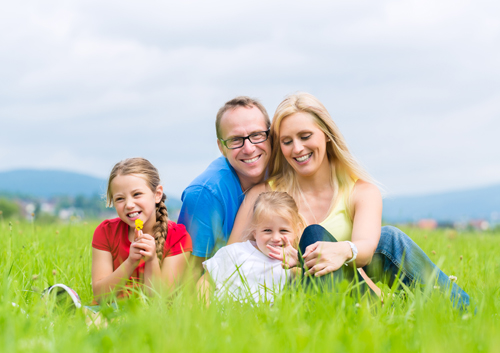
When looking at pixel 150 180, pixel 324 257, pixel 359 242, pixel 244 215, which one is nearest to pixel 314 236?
pixel 324 257

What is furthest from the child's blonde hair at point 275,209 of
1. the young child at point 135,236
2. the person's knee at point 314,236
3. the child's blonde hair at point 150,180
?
the child's blonde hair at point 150,180

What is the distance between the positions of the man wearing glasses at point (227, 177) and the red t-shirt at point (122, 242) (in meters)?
0.14

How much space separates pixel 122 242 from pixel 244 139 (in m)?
1.37

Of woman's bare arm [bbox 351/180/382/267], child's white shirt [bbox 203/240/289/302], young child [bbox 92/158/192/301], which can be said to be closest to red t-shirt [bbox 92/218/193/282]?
young child [bbox 92/158/192/301]

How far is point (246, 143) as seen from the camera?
414cm

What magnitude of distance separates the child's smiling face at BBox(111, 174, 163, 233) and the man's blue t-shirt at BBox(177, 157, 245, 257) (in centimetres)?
42

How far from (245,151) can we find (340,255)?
134cm

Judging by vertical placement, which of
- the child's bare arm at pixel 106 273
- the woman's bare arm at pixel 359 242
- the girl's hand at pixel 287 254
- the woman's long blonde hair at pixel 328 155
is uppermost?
the woman's long blonde hair at pixel 328 155

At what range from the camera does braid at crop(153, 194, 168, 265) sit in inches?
146

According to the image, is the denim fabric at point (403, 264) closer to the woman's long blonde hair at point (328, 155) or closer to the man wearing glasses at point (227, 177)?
the woman's long blonde hair at point (328, 155)

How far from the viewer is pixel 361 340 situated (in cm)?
212

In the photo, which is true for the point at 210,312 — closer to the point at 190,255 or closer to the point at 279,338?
the point at 279,338

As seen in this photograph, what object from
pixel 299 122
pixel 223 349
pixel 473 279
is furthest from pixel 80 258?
pixel 473 279

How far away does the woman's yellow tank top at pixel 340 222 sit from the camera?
12.9 ft
